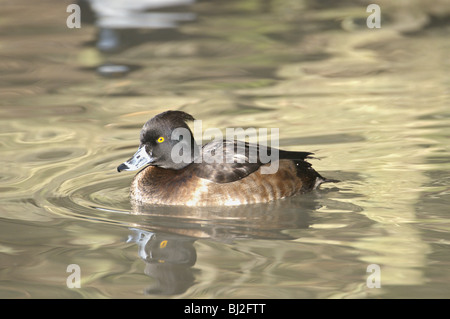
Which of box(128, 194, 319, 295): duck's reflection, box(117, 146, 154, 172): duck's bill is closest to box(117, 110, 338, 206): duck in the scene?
box(117, 146, 154, 172): duck's bill

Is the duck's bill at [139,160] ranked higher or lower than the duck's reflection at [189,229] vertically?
higher

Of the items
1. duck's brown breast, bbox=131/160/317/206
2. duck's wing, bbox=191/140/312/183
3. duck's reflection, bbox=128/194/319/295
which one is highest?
duck's wing, bbox=191/140/312/183

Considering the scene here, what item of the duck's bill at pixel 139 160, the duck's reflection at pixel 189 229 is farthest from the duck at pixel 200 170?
the duck's reflection at pixel 189 229

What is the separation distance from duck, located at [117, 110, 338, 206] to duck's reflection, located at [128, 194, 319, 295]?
0.10m

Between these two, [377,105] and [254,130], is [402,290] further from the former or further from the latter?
[377,105]

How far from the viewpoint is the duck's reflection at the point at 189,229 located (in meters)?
5.91

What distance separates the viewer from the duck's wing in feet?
24.1

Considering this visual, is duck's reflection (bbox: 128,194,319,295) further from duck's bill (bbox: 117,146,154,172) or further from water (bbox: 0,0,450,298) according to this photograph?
duck's bill (bbox: 117,146,154,172)

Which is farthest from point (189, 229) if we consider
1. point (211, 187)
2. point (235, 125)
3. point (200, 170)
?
point (235, 125)

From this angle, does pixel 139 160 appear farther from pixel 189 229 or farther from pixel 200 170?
pixel 189 229

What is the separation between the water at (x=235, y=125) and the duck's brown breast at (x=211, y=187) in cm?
12

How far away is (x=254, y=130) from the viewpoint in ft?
32.2

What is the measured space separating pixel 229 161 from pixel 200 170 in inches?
11.2

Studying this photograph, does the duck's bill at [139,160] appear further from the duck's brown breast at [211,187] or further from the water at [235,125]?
the water at [235,125]
